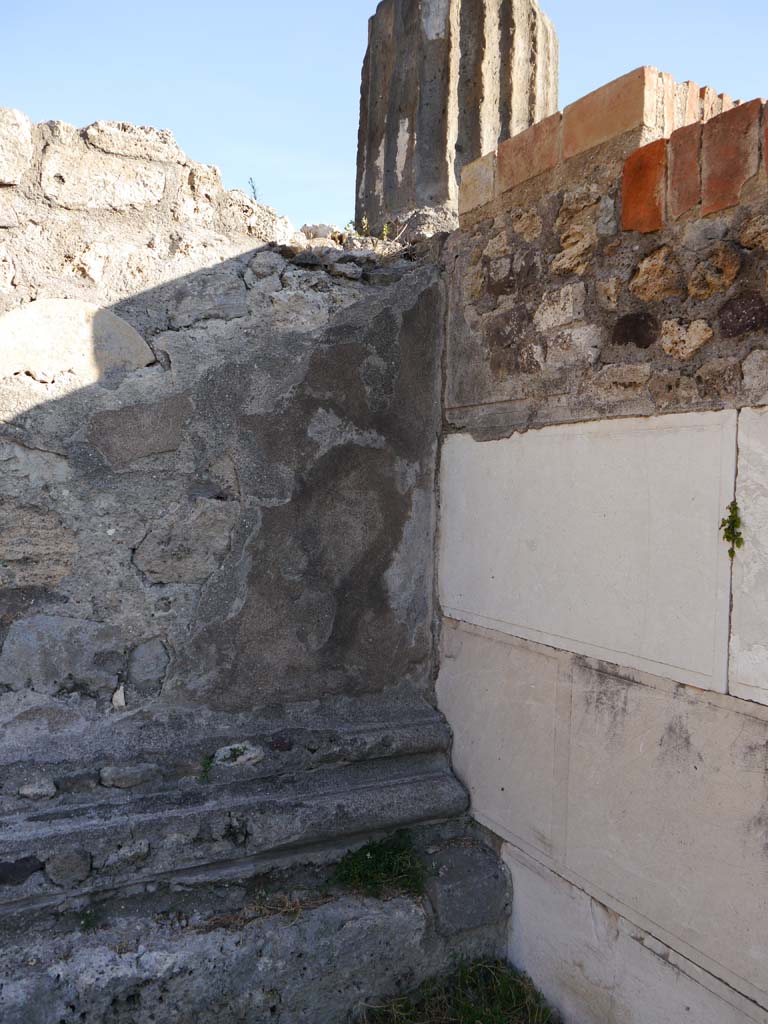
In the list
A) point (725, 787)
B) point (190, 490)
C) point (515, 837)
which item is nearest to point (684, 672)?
point (725, 787)

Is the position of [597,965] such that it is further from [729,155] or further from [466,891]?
[729,155]

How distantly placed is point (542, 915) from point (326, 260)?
2.17m

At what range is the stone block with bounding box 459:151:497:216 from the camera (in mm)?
2564

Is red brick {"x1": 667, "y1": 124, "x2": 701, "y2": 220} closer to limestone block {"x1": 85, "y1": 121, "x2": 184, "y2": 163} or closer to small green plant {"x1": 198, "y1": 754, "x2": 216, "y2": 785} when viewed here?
limestone block {"x1": 85, "y1": 121, "x2": 184, "y2": 163}

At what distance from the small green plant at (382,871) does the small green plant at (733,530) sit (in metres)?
1.41

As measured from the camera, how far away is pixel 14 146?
7.22 ft

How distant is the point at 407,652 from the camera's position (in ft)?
8.99

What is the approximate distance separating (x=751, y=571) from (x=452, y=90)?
324 cm

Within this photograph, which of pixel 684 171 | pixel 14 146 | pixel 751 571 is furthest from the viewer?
pixel 14 146

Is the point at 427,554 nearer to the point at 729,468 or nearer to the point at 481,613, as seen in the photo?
the point at 481,613

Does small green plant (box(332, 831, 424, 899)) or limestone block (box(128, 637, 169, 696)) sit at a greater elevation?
limestone block (box(128, 637, 169, 696))

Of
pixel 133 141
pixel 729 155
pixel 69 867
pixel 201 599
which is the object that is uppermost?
pixel 133 141

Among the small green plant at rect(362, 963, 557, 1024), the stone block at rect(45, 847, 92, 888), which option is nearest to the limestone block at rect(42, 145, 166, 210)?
the stone block at rect(45, 847, 92, 888)

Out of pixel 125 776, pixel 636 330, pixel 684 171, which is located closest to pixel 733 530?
pixel 636 330
